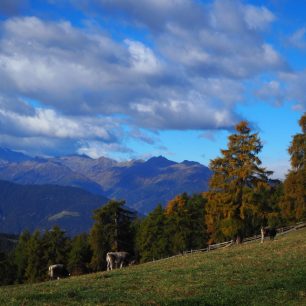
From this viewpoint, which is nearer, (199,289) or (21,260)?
(199,289)

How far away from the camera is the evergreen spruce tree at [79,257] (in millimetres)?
98775

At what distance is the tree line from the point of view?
61312 millimetres

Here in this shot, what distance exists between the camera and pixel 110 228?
89.7 metres

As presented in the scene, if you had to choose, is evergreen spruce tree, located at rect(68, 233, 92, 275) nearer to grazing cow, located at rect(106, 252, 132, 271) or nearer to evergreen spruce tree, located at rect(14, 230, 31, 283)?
evergreen spruce tree, located at rect(14, 230, 31, 283)

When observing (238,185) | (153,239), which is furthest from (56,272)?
(153,239)

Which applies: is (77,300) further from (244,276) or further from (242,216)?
(242,216)

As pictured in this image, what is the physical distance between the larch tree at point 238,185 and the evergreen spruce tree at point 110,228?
29746mm

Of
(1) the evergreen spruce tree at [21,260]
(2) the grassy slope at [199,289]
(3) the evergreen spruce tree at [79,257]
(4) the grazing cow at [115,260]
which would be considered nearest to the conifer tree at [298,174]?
(4) the grazing cow at [115,260]

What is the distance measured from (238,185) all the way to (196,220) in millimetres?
33558

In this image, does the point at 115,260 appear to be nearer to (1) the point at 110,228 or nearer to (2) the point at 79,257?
(1) the point at 110,228

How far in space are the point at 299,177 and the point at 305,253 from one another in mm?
34775

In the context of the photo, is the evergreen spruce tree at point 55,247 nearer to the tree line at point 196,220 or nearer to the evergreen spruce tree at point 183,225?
the tree line at point 196,220

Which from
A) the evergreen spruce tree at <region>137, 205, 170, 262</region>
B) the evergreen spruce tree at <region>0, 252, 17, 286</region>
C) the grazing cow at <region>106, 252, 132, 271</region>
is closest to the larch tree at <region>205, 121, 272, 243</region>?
the grazing cow at <region>106, 252, 132, 271</region>

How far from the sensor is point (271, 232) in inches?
2286
